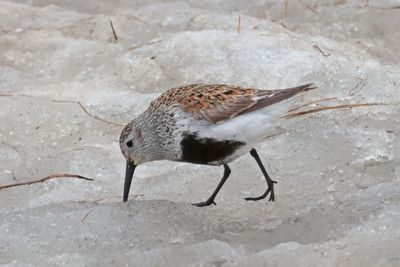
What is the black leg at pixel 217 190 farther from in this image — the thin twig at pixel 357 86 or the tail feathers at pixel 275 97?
the thin twig at pixel 357 86

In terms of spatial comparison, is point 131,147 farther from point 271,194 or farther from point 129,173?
point 271,194

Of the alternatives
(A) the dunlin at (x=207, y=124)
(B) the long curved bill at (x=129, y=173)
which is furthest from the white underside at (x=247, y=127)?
(B) the long curved bill at (x=129, y=173)

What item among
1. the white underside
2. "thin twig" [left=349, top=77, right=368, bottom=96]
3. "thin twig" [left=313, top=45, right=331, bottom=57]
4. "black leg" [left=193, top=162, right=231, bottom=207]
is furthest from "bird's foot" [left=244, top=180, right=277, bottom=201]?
"thin twig" [left=313, top=45, right=331, bottom=57]

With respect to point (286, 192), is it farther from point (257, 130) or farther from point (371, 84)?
point (371, 84)

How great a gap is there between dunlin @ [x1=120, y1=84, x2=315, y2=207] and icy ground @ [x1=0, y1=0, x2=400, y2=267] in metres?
0.32

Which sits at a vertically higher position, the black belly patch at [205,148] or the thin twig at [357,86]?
the black belly patch at [205,148]

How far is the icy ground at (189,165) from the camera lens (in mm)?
4793

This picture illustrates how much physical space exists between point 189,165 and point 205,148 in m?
0.84

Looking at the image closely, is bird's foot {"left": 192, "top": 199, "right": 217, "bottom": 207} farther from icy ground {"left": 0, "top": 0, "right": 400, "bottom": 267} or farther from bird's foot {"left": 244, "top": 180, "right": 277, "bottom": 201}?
bird's foot {"left": 244, "top": 180, "right": 277, "bottom": 201}

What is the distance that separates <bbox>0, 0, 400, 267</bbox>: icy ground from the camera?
15.7 ft

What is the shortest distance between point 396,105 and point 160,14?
104 inches

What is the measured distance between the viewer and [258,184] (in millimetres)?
5711

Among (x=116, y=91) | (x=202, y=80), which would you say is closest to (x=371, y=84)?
(x=202, y=80)

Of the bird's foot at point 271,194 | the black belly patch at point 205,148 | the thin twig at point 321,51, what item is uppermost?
the black belly patch at point 205,148
